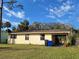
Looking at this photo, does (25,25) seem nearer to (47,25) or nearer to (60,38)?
(47,25)

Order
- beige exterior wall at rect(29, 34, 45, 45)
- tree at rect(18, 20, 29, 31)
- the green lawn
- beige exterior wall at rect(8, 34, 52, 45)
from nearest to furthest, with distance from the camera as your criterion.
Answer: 1. the green lawn
2. beige exterior wall at rect(8, 34, 52, 45)
3. beige exterior wall at rect(29, 34, 45, 45)
4. tree at rect(18, 20, 29, 31)

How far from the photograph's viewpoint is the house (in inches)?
1721

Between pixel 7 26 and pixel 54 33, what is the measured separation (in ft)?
74.0

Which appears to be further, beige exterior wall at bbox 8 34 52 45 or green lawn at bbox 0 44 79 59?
beige exterior wall at bbox 8 34 52 45

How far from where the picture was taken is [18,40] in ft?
157

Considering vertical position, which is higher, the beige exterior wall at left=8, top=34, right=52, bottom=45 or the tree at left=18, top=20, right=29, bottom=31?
the tree at left=18, top=20, right=29, bottom=31

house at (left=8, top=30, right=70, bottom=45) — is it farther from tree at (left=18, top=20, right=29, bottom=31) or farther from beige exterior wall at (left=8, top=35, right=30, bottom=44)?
tree at (left=18, top=20, right=29, bottom=31)

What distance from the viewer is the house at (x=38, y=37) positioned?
1721 inches

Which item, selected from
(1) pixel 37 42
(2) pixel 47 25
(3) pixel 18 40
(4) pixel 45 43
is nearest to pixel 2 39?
(3) pixel 18 40

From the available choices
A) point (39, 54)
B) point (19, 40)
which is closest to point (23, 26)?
point (19, 40)

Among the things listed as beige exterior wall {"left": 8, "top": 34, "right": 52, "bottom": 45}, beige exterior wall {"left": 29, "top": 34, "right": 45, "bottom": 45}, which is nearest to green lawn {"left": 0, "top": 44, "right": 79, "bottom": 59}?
beige exterior wall {"left": 8, "top": 34, "right": 52, "bottom": 45}

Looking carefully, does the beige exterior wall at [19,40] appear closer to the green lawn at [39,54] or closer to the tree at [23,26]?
the tree at [23,26]

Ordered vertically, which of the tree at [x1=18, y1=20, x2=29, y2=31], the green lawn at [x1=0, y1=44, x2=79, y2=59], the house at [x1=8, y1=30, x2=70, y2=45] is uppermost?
the tree at [x1=18, y1=20, x2=29, y2=31]

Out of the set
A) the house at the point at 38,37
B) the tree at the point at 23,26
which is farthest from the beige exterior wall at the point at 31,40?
the tree at the point at 23,26
